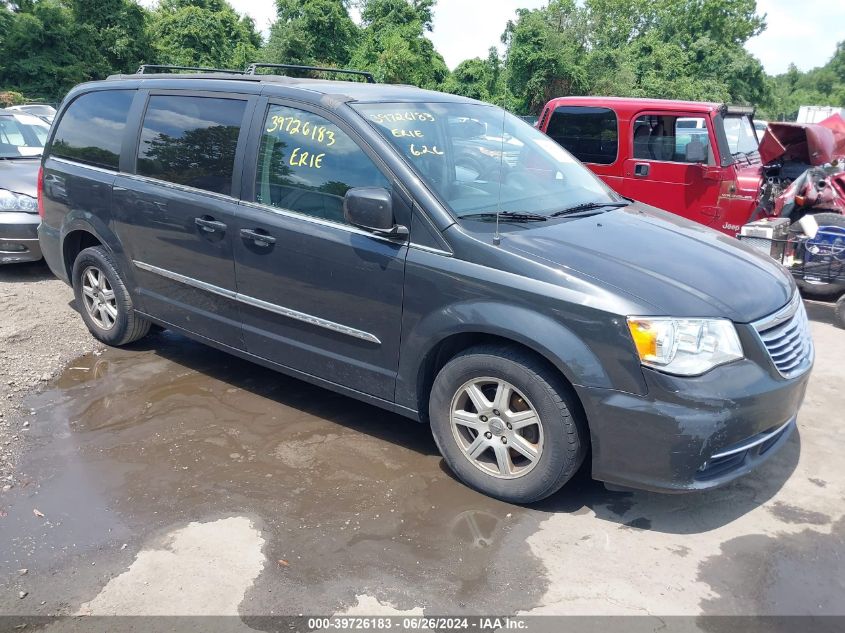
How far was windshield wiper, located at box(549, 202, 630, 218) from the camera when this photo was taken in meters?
3.74

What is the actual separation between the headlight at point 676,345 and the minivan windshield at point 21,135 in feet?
25.2

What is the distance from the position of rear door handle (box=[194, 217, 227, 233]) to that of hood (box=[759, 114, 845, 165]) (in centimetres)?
591

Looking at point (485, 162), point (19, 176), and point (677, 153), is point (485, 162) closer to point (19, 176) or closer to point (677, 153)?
point (677, 153)

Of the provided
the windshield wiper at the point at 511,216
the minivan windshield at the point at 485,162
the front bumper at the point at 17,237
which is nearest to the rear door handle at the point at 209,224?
the minivan windshield at the point at 485,162

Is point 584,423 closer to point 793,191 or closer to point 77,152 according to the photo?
point 77,152

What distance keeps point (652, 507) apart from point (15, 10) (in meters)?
38.3

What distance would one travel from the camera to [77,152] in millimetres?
5043

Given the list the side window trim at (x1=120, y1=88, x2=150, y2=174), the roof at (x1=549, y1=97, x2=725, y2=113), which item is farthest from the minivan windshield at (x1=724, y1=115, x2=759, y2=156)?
the side window trim at (x1=120, y1=88, x2=150, y2=174)

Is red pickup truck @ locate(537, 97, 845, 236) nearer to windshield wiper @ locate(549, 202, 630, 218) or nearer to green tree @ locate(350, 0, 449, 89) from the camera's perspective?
windshield wiper @ locate(549, 202, 630, 218)

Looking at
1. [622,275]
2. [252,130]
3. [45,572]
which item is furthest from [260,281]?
[622,275]

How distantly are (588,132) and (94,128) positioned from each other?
5277mm

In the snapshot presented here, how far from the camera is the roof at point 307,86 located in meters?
3.87

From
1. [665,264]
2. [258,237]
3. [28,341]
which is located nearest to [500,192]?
[665,264]

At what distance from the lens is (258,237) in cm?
386
